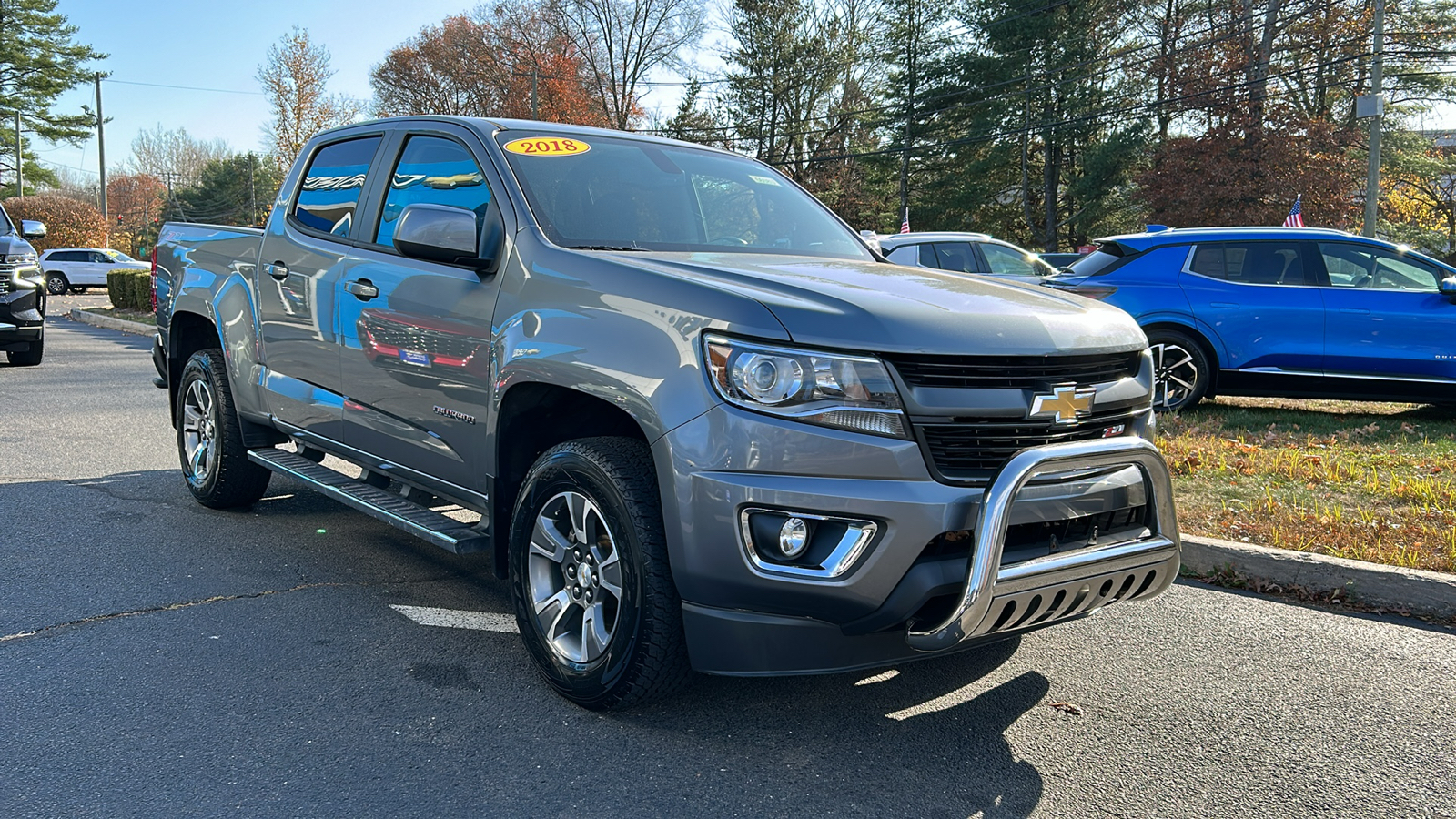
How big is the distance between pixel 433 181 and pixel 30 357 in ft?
37.7

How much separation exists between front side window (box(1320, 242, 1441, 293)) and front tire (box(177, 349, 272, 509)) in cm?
836

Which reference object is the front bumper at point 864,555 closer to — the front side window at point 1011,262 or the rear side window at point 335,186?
the rear side window at point 335,186

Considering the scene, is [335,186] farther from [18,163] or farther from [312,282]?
[18,163]

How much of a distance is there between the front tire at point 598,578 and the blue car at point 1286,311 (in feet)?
21.3

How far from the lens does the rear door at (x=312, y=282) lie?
15.4 ft

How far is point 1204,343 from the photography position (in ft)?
31.0

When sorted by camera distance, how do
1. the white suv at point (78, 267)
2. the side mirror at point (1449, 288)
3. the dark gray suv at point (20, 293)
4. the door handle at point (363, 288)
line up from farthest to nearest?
the white suv at point (78, 267) < the dark gray suv at point (20, 293) < the side mirror at point (1449, 288) < the door handle at point (363, 288)

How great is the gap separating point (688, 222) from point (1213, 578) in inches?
112

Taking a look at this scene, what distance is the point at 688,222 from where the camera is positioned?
4.23 m

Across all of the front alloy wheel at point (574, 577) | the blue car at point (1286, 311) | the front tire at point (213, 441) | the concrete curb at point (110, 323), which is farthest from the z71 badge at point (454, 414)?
the concrete curb at point (110, 323)

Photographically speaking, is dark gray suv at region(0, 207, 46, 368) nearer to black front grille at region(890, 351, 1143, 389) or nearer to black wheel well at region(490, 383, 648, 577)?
black wheel well at region(490, 383, 648, 577)

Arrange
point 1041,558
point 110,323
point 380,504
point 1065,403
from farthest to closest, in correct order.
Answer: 1. point 110,323
2. point 380,504
3. point 1065,403
4. point 1041,558

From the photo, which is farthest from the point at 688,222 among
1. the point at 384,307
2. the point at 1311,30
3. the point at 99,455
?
the point at 1311,30

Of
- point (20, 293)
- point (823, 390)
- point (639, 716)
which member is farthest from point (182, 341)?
point (20, 293)
